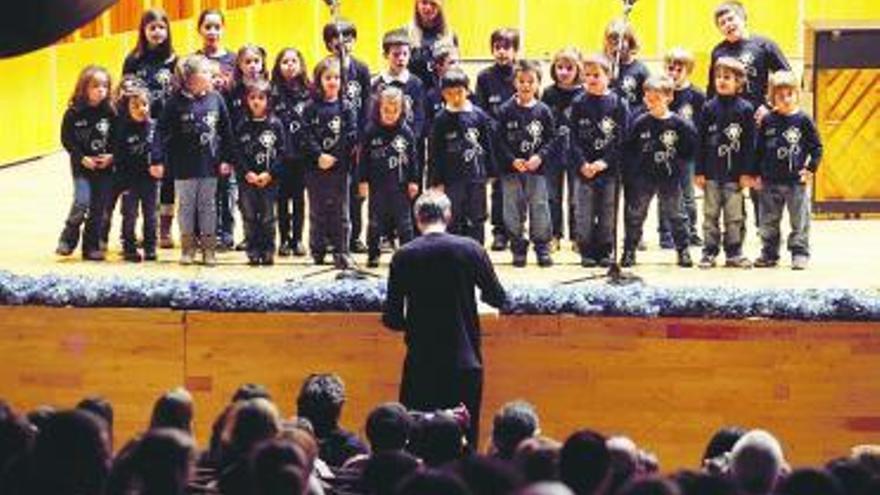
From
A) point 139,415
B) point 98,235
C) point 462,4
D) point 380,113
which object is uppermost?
point 462,4

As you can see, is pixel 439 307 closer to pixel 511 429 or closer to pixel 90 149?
pixel 511 429

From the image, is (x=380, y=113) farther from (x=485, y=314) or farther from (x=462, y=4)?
(x=462, y=4)

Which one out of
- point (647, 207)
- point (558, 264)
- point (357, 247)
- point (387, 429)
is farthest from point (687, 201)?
point (387, 429)

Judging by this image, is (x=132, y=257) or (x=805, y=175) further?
(x=132, y=257)

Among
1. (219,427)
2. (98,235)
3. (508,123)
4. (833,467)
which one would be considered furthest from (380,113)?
(833,467)

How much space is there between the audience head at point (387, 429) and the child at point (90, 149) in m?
5.07

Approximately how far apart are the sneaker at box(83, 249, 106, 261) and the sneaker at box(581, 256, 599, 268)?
2.92 m

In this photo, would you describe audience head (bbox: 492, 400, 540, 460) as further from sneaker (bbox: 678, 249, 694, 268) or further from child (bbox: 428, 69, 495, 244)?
sneaker (bbox: 678, 249, 694, 268)

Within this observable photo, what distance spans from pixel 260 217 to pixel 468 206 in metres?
1.26

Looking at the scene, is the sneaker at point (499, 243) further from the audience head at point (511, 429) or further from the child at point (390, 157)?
the audience head at point (511, 429)

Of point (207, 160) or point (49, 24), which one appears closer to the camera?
point (49, 24)

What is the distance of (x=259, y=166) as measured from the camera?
1145cm

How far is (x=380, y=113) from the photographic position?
1134 centimetres

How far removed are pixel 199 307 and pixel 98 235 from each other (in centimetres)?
→ 238
